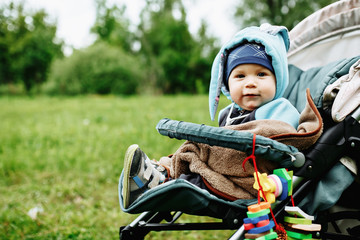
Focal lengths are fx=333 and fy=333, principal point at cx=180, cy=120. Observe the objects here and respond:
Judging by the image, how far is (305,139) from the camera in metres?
1.27

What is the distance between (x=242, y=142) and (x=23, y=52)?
26.6 metres

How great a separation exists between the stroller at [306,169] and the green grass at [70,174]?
107 centimetres

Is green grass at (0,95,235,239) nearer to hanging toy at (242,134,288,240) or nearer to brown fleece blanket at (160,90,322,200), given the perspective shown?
brown fleece blanket at (160,90,322,200)

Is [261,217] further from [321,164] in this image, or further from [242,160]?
[321,164]

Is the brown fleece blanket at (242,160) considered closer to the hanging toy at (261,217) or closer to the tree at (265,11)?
the hanging toy at (261,217)

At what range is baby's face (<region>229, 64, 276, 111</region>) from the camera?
153 cm

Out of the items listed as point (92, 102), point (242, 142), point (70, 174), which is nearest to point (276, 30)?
point (242, 142)

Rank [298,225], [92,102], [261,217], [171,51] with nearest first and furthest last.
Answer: [261,217] → [298,225] → [92,102] → [171,51]

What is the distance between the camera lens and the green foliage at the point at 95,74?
18250mm

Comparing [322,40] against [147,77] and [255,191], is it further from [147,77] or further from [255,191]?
[147,77]

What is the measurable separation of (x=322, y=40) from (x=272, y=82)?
2.63 feet

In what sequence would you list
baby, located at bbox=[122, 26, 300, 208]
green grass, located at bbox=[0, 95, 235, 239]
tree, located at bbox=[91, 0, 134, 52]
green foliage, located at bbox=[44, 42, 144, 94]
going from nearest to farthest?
baby, located at bbox=[122, 26, 300, 208], green grass, located at bbox=[0, 95, 235, 239], green foliage, located at bbox=[44, 42, 144, 94], tree, located at bbox=[91, 0, 134, 52]

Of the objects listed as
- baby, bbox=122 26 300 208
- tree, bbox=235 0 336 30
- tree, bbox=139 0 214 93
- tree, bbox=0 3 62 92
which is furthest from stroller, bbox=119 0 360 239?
tree, bbox=0 3 62 92

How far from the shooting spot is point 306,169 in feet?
4.20
